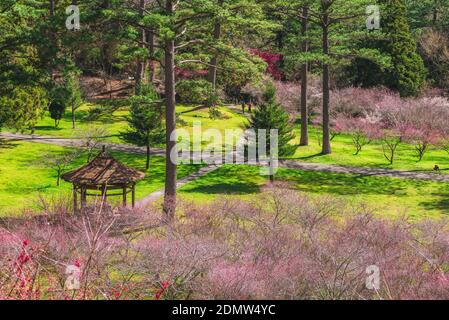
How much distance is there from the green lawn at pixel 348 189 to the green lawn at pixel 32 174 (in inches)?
89.6

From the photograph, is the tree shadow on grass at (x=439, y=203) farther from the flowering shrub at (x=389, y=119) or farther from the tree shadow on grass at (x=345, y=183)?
the flowering shrub at (x=389, y=119)

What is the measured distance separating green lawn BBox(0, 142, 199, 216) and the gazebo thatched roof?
10.5ft

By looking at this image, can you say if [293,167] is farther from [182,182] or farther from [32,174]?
[32,174]

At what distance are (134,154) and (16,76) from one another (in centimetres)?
1012

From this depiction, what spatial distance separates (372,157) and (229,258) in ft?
83.9

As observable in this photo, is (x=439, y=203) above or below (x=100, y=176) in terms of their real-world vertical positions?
below

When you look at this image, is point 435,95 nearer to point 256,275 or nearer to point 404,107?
point 404,107

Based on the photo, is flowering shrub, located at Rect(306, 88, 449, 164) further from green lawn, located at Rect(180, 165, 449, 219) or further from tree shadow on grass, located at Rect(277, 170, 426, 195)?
green lawn, located at Rect(180, 165, 449, 219)

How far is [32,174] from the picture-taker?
28891 millimetres

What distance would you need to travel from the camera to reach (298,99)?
49.0m

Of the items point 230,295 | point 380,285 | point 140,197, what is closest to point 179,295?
point 230,295

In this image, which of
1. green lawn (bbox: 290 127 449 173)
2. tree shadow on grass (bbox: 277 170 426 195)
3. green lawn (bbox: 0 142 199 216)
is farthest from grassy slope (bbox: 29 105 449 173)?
tree shadow on grass (bbox: 277 170 426 195)

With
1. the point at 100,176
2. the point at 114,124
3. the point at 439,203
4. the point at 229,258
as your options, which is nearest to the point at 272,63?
the point at 114,124

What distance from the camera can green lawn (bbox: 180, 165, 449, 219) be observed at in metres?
25.8
